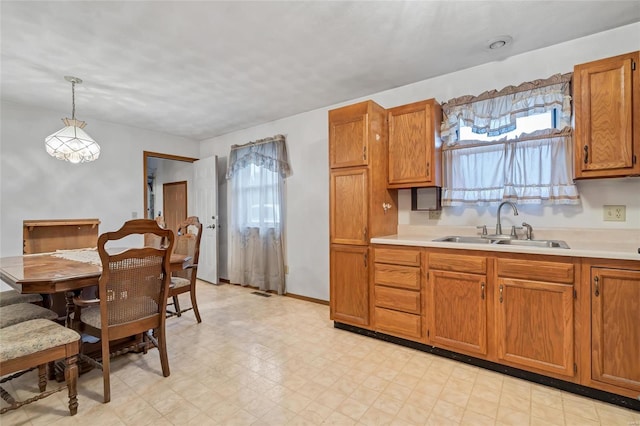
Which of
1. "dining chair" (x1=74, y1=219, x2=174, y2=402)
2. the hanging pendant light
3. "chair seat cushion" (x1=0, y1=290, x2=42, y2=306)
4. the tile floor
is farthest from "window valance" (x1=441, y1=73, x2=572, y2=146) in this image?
"chair seat cushion" (x1=0, y1=290, x2=42, y2=306)

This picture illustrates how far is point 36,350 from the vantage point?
5.32 feet

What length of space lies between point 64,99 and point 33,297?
2.28 meters

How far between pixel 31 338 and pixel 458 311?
8.96 feet

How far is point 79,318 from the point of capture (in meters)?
2.10

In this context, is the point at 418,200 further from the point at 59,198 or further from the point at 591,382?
the point at 59,198

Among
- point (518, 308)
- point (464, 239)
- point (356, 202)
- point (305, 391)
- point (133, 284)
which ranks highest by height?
point (356, 202)

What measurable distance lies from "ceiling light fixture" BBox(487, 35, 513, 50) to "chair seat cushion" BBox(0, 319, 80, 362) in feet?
11.5

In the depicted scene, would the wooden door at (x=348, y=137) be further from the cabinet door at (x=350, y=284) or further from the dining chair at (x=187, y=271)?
the dining chair at (x=187, y=271)

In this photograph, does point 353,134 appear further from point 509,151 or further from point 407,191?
point 509,151

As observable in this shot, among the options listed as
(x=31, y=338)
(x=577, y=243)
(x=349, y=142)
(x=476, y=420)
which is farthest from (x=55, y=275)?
(x=577, y=243)

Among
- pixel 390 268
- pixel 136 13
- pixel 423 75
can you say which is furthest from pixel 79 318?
pixel 423 75

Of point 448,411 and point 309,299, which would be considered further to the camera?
point 309,299

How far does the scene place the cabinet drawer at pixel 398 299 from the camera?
252 cm

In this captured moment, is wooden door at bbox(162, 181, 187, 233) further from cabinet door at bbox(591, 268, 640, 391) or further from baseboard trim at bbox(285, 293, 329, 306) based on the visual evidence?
cabinet door at bbox(591, 268, 640, 391)
